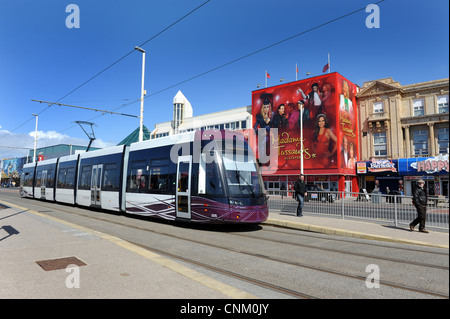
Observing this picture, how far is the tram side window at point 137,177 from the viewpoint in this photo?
12.5 metres

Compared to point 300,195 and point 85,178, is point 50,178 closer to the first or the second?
point 85,178

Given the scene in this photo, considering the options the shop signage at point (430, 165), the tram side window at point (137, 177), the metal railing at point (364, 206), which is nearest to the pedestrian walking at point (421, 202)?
the metal railing at point (364, 206)

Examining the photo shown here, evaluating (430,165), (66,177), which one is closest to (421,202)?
(66,177)

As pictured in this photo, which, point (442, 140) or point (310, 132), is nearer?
point (442, 140)

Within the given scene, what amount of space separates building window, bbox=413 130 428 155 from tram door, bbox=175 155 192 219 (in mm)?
31635

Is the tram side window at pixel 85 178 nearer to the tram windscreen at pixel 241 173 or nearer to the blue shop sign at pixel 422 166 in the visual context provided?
the tram windscreen at pixel 241 173

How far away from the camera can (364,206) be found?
12227 millimetres

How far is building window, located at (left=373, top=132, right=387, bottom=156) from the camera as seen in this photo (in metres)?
35.3

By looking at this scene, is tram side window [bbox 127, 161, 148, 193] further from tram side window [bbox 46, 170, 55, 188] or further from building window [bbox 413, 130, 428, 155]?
building window [bbox 413, 130, 428, 155]

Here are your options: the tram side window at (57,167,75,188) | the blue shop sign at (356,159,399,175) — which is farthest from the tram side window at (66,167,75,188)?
the blue shop sign at (356,159,399,175)

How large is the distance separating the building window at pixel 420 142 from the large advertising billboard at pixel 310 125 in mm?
6237

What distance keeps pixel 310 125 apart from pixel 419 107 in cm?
1167

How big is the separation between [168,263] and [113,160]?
10.5 metres
